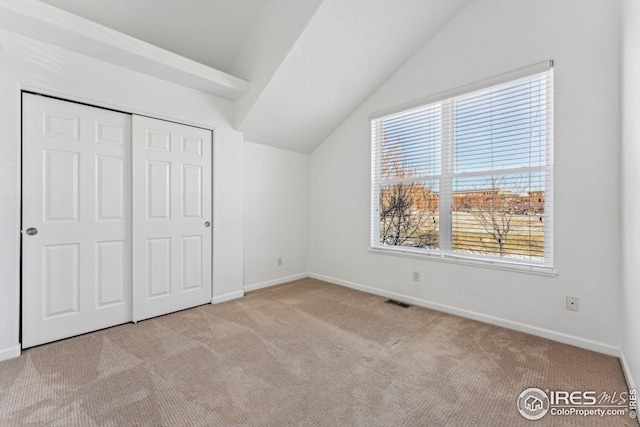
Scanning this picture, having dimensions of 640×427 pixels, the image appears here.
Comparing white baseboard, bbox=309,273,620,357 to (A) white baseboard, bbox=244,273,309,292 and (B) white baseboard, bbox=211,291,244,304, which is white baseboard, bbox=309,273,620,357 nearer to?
(A) white baseboard, bbox=244,273,309,292

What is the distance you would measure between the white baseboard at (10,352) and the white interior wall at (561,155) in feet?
11.5

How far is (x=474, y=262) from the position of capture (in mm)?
2848

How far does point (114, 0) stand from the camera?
2.50 m

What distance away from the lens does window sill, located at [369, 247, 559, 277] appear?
2.45m

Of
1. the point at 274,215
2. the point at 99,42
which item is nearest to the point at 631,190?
the point at 274,215

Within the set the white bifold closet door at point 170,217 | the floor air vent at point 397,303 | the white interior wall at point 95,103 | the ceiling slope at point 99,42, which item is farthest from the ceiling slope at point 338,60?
the floor air vent at point 397,303

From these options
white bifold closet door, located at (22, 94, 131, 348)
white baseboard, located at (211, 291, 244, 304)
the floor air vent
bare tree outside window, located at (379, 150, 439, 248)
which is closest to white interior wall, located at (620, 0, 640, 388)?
bare tree outside window, located at (379, 150, 439, 248)

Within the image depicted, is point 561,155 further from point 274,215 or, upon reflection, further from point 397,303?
point 274,215

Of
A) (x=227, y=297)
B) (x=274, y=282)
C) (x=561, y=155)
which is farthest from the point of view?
(x=274, y=282)

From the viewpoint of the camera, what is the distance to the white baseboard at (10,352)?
2075mm

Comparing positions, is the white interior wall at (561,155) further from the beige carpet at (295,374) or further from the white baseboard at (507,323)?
the beige carpet at (295,374)

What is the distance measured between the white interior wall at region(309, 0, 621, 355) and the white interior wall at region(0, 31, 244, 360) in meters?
2.11

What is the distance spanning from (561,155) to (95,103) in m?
4.05

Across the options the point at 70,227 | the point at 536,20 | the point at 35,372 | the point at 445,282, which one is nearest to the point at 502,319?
the point at 445,282
